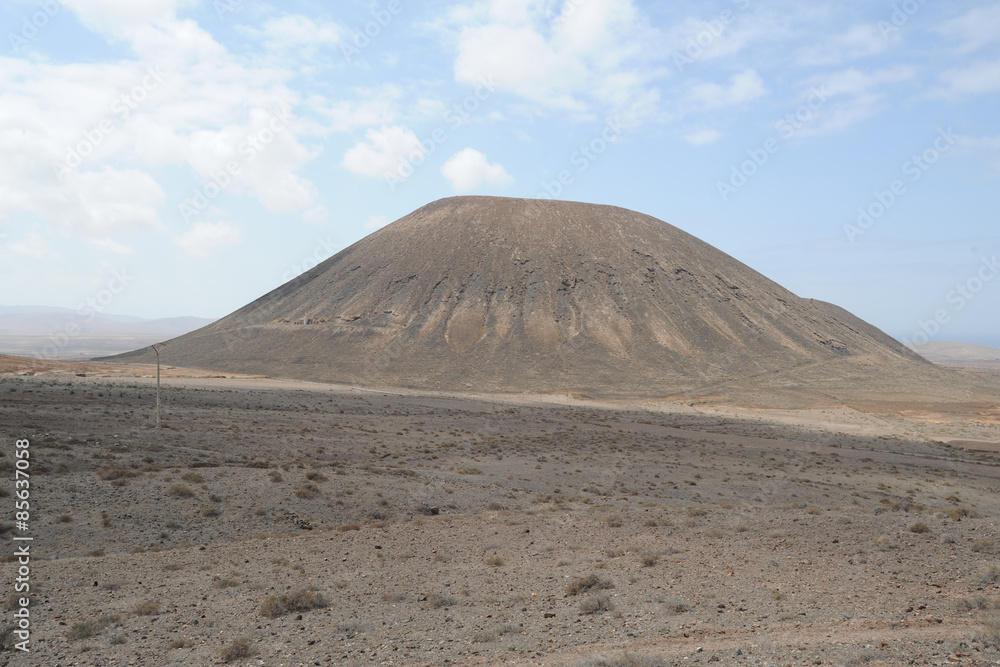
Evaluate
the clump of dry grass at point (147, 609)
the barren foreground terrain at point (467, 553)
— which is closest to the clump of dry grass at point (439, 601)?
the barren foreground terrain at point (467, 553)

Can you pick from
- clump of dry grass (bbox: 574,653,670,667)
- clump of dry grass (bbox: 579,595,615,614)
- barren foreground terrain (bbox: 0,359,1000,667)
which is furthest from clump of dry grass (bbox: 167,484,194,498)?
clump of dry grass (bbox: 574,653,670,667)

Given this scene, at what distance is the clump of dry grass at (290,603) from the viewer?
30.7ft

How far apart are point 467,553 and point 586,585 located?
131 inches

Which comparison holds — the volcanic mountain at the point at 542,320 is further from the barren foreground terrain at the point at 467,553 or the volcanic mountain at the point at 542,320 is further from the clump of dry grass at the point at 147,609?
the clump of dry grass at the point at 147,609

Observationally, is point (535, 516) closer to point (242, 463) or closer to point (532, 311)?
point (242, 463)

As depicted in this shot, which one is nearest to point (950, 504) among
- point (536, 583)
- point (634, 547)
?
point (634, 547)

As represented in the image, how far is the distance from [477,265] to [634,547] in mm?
76478

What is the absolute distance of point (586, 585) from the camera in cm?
1027

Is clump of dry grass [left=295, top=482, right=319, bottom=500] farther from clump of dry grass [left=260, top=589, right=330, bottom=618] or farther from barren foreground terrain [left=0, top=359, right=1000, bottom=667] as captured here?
clump of dry grass [left=260, top=589, right=330, bottom=618]

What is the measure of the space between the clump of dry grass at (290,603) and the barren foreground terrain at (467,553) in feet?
0.11

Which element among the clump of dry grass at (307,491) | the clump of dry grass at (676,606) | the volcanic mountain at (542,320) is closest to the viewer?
the clump of dry grass at (676,606)

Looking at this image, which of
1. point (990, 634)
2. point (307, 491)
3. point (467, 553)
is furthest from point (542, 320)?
point (990, 634)

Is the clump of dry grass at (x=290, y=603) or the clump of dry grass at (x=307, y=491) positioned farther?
the clump of dry grass at (x=307, y=491)

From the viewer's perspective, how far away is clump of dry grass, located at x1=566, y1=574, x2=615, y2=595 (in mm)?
10117
